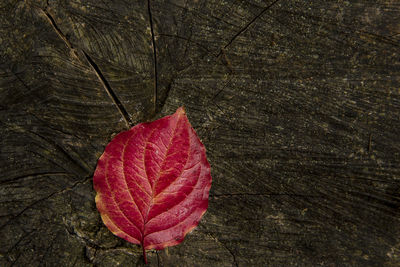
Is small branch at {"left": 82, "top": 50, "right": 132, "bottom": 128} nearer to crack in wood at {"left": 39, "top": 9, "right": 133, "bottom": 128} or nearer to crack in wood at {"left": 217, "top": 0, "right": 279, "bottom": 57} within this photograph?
crack in wood at {"left": 39, "top": 9, "right": 133, "bottom": 128}

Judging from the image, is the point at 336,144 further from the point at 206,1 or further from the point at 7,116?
the point at 7,116

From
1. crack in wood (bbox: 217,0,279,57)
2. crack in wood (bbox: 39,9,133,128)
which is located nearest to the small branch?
crack in wood (bbox: 39,9,133,128)

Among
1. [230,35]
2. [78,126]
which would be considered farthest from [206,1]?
[78,126]

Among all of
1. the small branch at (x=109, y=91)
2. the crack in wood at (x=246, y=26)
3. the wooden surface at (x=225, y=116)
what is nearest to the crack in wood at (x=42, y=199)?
the wooden surface at (x=225, y=116)

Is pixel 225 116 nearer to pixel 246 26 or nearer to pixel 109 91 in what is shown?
pixel 246 26

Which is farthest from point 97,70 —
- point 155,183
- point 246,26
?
point 246,26

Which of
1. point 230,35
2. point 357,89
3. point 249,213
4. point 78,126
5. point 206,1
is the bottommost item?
point 249,213
